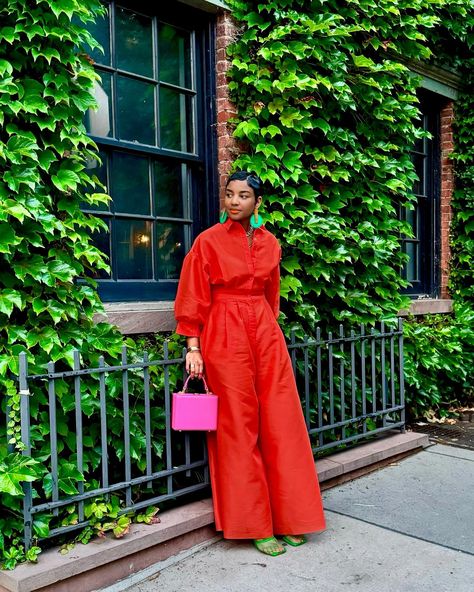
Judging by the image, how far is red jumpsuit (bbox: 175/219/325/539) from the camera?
10.5 feet

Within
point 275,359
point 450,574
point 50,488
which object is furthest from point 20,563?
point 450,574

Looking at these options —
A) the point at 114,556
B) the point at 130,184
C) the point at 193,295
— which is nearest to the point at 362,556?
the point at 114,556

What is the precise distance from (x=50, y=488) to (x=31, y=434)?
0.26 meters

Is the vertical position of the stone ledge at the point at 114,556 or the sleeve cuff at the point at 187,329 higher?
the sleeve cuff at the point at 187,329

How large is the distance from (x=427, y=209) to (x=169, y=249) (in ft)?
12.8

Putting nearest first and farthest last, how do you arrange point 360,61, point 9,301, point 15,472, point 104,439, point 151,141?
1. point 15,472
2. point 9,301
3. point 104,439
4. point 151,141
5. point 360,61

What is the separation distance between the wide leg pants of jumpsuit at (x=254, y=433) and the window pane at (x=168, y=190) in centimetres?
125

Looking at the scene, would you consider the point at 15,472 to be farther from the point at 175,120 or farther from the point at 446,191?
the point at 446,191

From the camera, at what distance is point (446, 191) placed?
23.4 feet

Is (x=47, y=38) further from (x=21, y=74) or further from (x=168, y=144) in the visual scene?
(x=168, y=144)

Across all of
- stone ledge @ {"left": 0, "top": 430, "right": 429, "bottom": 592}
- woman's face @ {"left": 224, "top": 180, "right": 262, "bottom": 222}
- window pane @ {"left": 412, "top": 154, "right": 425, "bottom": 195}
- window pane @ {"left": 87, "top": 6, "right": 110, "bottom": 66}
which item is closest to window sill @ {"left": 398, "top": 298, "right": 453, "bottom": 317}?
window pane @ {"left": 412, "top": 154, "right": 425, "bottom": 195}

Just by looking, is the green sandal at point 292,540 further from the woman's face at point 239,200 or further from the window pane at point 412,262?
the window pane at point 412,262

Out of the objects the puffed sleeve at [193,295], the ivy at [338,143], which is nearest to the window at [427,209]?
the ivy at [338,143]

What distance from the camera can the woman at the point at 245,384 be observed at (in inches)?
125
